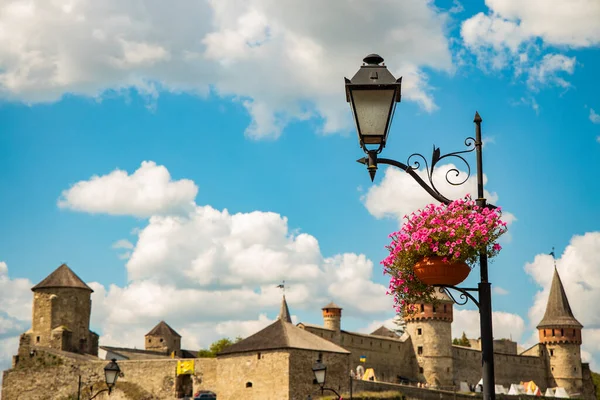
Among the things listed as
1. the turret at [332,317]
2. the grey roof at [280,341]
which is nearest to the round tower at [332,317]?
the turret at [332,317]

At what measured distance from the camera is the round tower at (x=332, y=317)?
2475 inches

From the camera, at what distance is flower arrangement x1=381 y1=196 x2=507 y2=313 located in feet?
24.4

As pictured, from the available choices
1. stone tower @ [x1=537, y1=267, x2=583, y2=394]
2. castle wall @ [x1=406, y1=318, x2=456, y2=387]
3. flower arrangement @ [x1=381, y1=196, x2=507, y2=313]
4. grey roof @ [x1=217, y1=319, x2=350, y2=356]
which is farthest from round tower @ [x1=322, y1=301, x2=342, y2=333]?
flower arrangement @ [x1=381, y1=196, x2=507, y2=313]

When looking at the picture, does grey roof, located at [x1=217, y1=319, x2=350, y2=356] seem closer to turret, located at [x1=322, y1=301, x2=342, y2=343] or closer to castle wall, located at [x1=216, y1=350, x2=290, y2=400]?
castle wall, located at [x1=216, y1=350, x2=290, y2=400]

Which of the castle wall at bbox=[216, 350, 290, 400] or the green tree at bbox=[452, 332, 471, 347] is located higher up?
the green tree at bbox=[452, 332, 471, 347]

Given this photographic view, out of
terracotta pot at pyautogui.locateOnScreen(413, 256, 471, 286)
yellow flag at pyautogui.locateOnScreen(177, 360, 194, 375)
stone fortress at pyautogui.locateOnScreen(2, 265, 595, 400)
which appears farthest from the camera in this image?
yellow flag at pyautogui.locateOnScreen(177, 360, 194, 375)

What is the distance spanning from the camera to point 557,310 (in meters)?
79.5

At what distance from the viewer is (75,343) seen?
57.7 m

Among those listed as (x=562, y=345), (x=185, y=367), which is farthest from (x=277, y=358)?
(x=562, y=345)

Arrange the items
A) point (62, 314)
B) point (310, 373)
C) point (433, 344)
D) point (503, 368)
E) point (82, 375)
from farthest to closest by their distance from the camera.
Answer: point (503, 368), point (433, 344), point (62, 314), point (82, 375), point (310, 373)

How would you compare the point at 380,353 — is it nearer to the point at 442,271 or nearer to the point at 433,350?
the point at 433,350

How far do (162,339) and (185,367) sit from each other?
1398 inches

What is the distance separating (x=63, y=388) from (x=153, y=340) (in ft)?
101

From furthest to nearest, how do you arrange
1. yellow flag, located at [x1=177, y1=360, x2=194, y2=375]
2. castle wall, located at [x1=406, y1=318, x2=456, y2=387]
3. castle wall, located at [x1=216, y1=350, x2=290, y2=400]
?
castle wall, located at [x1=406, y1=318, x2=456, y2=387], yellow flag, located at [x1=177, y1=360, x2=194, y2=375], castle wall, located at [x1=216, y1=350, x2=290, y2=400]
